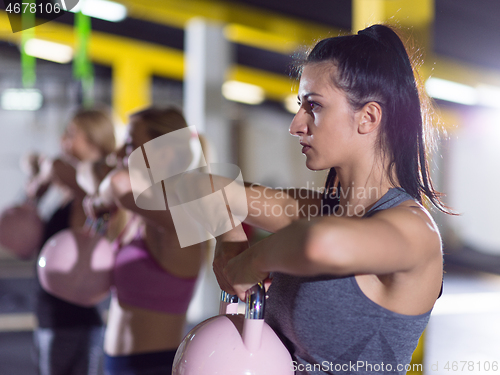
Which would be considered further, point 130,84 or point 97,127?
point 130,84

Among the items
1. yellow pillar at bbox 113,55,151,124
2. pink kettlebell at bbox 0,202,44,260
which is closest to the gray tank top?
pink kettlebell at bbox 0,202,44,260

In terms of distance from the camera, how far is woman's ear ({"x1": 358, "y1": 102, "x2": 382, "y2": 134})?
30.5 inches

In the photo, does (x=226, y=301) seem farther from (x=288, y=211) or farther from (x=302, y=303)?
(x=288, y=211)

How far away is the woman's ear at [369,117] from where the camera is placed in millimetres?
773

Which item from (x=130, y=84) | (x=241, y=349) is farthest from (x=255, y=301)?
(x=130, y=84)

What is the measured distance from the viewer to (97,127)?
7.52 ft

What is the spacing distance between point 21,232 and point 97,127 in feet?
2.36

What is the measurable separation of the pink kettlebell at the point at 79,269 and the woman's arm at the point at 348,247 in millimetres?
1026

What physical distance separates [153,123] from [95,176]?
43cm

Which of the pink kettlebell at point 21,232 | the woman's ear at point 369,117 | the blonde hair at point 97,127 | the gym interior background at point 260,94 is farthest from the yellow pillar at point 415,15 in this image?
the pink kettlebell at point 21,232

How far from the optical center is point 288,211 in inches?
40.8

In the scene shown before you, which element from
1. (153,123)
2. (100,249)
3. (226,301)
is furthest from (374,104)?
(100,249)

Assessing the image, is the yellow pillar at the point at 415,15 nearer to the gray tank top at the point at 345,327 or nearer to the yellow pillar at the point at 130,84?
the gray tank top at the point at 345,327

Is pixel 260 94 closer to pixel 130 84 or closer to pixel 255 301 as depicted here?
pixel 130 84
